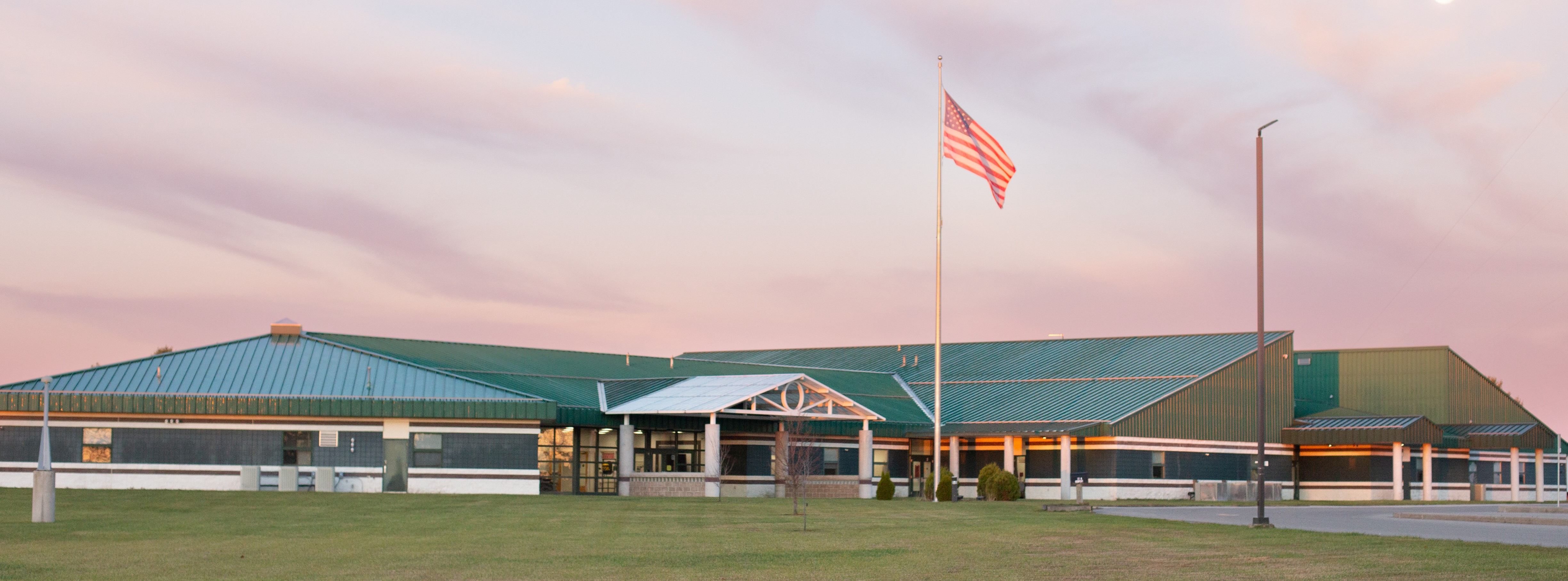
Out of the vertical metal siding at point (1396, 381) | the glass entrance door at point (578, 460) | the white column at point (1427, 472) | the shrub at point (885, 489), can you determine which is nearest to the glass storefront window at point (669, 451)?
the glass entrance door at point (578, 460)

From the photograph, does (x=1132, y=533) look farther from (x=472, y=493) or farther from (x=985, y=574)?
(x=472, y=493)

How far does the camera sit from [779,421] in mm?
58062

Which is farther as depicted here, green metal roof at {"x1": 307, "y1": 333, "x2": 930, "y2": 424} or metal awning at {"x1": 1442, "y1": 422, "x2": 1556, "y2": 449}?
metal awning at {"x1": 1442, "y1": 422, "x2": 1556, "y2": 449}

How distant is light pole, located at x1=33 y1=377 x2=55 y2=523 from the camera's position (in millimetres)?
29422

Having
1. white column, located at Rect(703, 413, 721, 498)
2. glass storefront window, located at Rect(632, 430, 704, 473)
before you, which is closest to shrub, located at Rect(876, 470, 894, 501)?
glass storefront window, located at Rect(632, 430, 704, 473)

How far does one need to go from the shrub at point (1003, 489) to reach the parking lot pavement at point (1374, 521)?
7.46 m

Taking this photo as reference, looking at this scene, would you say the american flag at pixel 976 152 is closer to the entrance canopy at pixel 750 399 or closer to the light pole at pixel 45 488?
the entrance canopy at pixel 750 399

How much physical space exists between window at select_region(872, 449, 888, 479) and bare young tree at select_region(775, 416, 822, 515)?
3.88 metres

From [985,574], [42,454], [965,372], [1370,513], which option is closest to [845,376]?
[965,372]

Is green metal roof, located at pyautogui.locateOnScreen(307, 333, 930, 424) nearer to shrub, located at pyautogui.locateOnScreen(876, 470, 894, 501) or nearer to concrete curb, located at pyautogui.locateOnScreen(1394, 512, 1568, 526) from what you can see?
shrub, located at pyautogui.locateOnScreen(876, 470, 894, 501)

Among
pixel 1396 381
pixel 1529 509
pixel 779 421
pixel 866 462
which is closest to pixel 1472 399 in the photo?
pixel 1396 381

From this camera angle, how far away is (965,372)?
72.2m

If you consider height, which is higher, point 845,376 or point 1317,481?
point 845,376

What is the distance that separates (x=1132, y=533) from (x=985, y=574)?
1025cm
